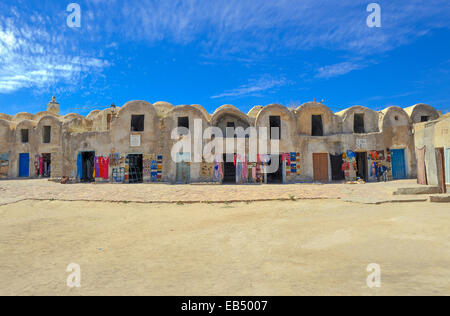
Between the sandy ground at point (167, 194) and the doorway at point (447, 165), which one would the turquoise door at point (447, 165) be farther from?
the sandy ground at point (167, 194)

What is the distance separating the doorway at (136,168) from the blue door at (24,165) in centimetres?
1244

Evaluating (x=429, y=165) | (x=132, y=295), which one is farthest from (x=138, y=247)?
(x=429, y=165)

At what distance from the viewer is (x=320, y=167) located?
734 inches

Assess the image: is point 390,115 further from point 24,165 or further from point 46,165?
point 24,165

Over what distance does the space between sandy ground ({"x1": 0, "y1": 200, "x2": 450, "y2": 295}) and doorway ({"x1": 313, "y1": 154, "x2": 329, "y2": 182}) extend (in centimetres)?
1016

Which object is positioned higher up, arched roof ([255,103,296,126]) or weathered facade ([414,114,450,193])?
arched roof ([255,103,296,126])

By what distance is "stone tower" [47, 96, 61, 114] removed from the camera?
32531 millimetres

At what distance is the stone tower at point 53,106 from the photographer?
32.5 m

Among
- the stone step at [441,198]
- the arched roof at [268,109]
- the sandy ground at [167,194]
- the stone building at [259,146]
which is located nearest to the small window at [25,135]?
the stone building at [259,146]

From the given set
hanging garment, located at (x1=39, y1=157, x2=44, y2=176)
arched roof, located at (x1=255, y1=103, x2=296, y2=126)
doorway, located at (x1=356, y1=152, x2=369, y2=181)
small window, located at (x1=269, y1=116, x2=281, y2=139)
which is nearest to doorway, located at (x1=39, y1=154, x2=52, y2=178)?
hanging garment, located at (x1=39, y1=157, x2=44, y2=176)

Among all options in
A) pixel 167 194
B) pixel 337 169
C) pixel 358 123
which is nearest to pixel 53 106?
pixel 167 194

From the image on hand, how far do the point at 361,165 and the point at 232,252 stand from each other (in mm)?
18137
